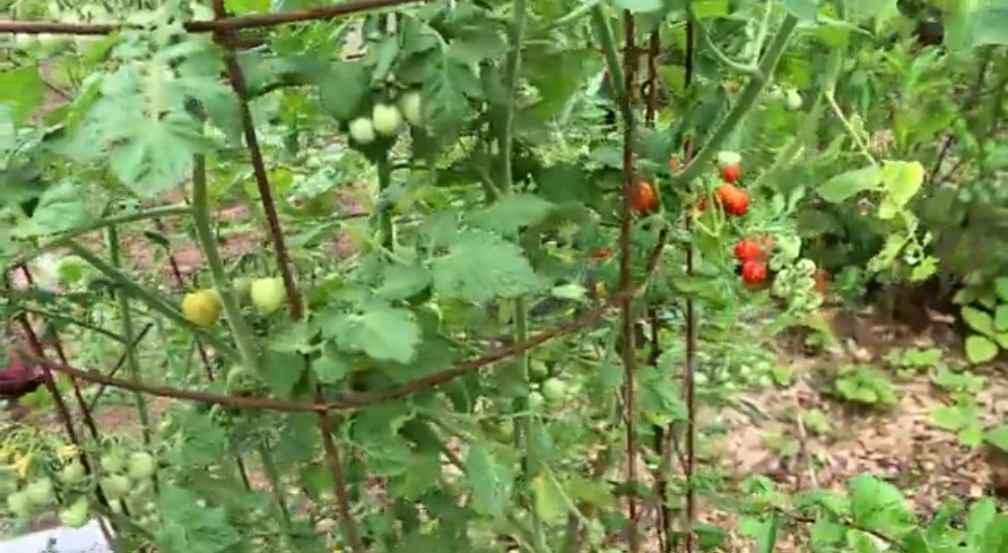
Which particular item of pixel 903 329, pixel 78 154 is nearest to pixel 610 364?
pixel 78 154

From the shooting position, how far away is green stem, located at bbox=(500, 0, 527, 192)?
985 millimetres

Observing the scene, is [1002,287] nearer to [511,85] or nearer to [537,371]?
[537,371]

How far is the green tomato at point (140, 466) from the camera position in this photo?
1.12 m

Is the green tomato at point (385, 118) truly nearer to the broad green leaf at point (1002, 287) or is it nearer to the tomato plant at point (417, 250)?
the tomato plant at point (417, 250)

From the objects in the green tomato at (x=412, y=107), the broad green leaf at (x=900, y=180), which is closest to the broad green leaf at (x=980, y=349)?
the broad green leaf at (x=900, y=180)

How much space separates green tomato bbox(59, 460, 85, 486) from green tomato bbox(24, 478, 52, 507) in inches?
0.6

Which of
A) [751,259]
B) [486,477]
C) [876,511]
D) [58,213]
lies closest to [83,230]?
[58,213]

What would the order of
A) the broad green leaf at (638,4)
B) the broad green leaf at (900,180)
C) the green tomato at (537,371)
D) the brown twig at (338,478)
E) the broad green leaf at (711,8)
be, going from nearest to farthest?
Answer: the broad green leaf at (638,4) < the brown twig at (338,478) < the broad green leaf at (711,8) < the green tomato at (537,371) < the broad green leaf at (900,180)

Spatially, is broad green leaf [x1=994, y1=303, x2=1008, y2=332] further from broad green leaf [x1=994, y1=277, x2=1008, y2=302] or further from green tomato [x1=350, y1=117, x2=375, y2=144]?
green tomato [x1=350, y1=117, x2=375, y2=144]

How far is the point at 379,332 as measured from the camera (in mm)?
894

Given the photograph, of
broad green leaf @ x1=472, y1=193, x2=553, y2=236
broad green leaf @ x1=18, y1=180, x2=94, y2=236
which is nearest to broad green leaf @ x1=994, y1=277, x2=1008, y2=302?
broad green leaf @ x1=472, y1=193, x2=553, y2=236

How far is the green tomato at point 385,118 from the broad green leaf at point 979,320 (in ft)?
7.55

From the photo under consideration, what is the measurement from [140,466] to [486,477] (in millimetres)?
285

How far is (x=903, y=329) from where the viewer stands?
10.1 feet
